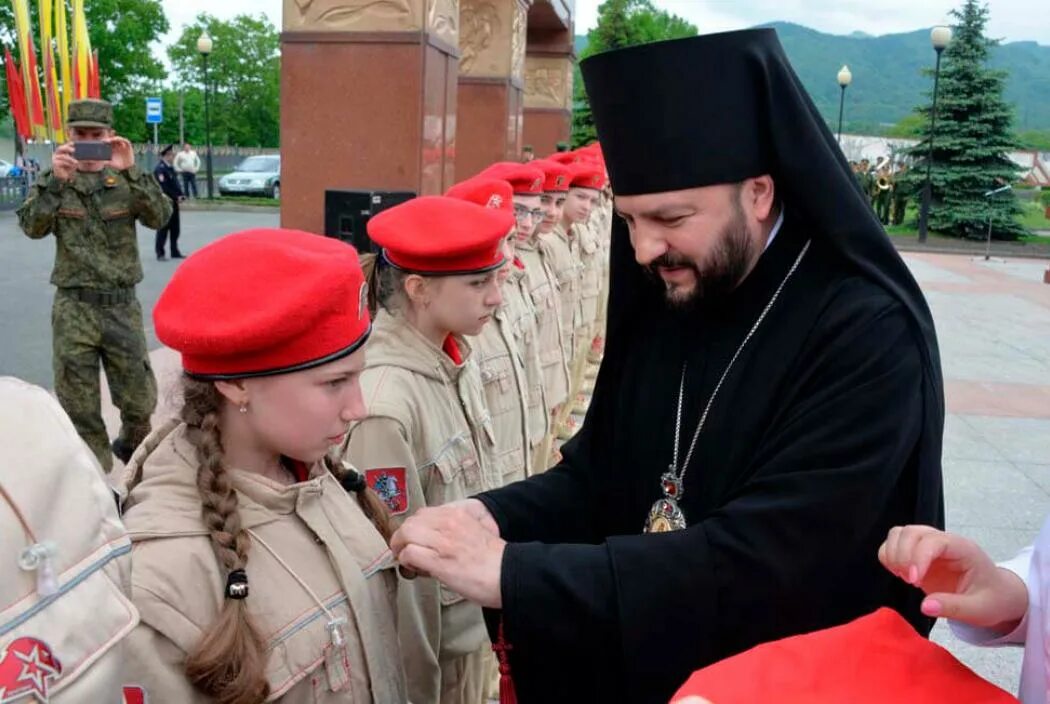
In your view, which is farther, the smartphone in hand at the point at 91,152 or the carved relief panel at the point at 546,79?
the carved relief panel at the point at 546,79

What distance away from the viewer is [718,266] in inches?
82.9

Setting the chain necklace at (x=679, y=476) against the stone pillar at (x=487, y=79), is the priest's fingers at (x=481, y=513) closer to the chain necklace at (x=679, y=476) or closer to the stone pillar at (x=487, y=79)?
the chain necklace at (x=679, y=476)

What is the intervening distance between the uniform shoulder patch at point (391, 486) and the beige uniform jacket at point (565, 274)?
4.77 metres

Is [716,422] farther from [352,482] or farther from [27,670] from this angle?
[27,670]

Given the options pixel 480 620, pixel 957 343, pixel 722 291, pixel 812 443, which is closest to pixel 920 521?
pixel 812 443

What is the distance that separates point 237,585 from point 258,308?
48 centimetres

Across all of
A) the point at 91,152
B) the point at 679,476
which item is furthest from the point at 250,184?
the point at 679,476

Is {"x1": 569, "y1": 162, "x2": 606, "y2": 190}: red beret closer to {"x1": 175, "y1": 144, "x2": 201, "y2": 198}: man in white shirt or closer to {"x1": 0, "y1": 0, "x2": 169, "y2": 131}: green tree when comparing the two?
{"x1": 175, "y1": 144, "x2": 201, "y2": 198}: man in white shirt

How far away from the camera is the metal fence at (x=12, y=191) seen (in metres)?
26.4

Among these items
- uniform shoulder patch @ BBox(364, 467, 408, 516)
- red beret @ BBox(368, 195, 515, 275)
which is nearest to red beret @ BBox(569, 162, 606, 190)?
red beret @ BBox(368, 195, 515, 275)

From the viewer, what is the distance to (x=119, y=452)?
637 cm

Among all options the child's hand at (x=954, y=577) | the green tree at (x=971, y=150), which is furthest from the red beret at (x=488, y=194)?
the green tree at (x=971, y=150)

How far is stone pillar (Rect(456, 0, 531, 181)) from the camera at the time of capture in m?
10.4

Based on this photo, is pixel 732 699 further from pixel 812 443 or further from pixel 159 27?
pixel 159 27
